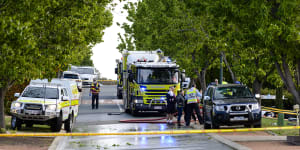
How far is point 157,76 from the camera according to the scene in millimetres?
28703

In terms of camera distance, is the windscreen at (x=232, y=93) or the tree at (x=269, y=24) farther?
the windscreen at (x=232, y=93)

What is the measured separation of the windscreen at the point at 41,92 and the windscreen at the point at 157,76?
26.8 feet

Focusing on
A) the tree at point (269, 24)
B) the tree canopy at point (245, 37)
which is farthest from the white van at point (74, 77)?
the tree at point (269, 24)

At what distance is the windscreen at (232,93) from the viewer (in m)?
20.4

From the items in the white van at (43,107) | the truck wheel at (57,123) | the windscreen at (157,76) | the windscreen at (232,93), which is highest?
the windscreen at (157,76)

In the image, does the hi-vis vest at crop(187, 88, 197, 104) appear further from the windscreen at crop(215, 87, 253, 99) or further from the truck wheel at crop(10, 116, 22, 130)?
the truck wheel at crop(10, 116, 22, 130)

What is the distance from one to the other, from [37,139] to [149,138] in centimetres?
355

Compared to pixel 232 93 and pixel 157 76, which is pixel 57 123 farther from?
pixel 157 76

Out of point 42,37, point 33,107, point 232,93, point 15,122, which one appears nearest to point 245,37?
point 232,93

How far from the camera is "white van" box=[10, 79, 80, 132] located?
772 inches

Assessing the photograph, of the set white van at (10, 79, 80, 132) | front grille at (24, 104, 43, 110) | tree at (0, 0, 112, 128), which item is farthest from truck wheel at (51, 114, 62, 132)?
tree at (0, 0, 112, 128)

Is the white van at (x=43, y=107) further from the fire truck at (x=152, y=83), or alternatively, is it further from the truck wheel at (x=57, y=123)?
the fire truck at (x=152, y=83)

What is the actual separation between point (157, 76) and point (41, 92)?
358 inches

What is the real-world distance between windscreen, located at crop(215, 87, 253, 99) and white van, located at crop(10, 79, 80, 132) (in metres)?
5.74
